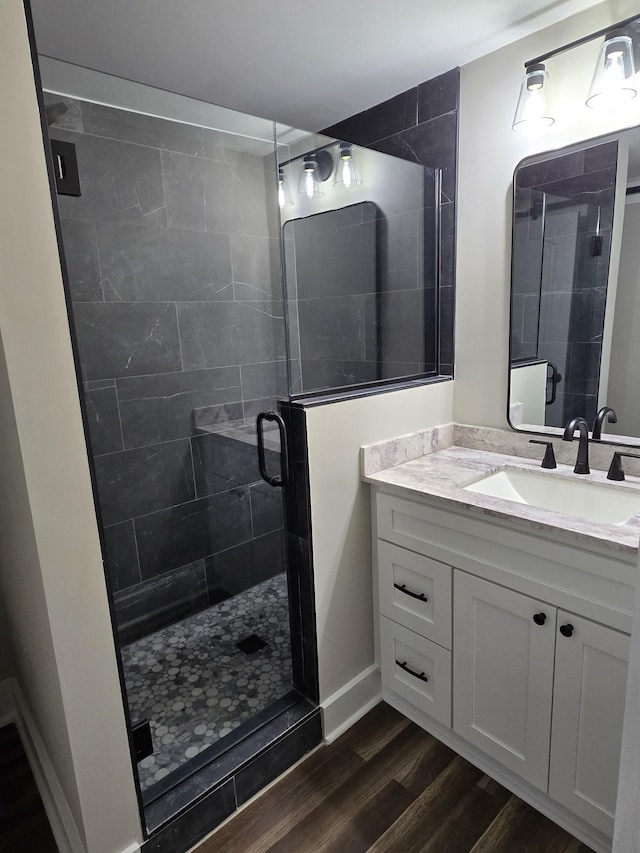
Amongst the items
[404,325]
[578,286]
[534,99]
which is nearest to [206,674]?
[404,325]

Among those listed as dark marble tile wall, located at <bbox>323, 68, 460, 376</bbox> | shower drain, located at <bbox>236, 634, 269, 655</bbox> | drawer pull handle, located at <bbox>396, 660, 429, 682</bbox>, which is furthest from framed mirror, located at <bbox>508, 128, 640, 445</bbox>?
shower drain, located at <bbox>236, 634, 269, 655</bbox>

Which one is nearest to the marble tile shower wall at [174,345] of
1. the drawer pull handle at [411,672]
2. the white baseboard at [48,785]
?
the white baseboard at [48,785]

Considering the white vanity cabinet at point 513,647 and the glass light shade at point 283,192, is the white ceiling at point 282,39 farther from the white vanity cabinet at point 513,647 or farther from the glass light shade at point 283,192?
the white vanity cabinet at point 513,647

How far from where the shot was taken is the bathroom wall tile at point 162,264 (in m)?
2.13

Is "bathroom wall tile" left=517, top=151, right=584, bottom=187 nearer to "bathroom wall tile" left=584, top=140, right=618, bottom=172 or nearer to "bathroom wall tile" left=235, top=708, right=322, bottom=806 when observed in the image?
"bathroom wall tile" left=584, top=140, right=618, bottom=172

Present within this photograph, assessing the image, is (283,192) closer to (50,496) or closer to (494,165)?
(494,165)

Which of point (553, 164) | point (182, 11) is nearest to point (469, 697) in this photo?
point (553, 164)

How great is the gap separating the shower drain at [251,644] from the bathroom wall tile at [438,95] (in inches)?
92.2

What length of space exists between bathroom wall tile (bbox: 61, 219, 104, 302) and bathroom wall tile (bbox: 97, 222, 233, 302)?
3 cm

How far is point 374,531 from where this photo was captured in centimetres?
186

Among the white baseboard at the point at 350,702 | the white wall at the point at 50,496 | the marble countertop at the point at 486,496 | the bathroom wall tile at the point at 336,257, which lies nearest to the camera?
the white wall at the point at 50,496

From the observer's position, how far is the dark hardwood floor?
1.46m

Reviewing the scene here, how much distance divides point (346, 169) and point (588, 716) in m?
2.05

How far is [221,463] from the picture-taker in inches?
101
